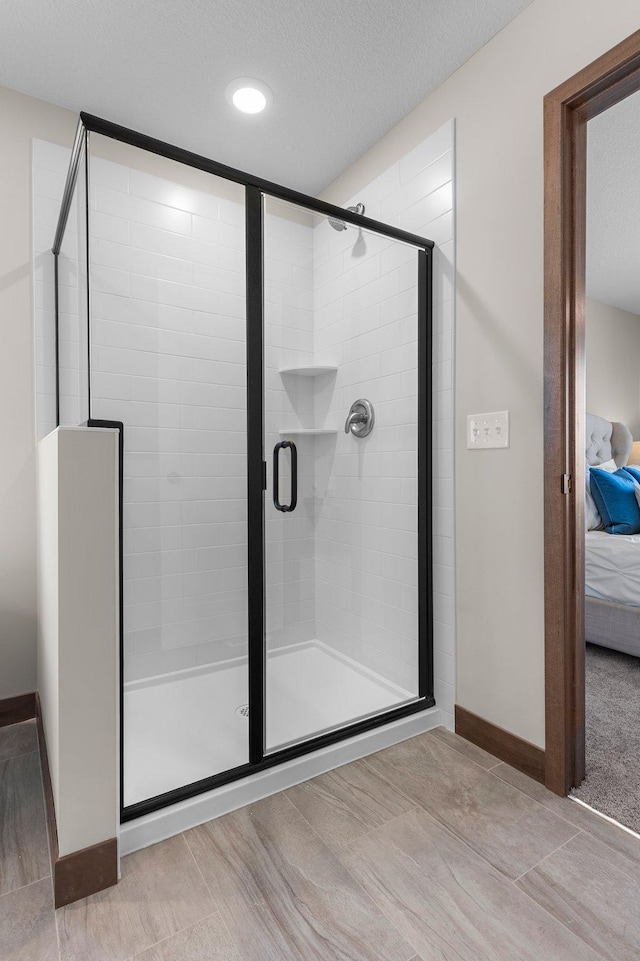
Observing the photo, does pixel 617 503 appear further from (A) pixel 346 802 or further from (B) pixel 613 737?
(A) pixel 346 802

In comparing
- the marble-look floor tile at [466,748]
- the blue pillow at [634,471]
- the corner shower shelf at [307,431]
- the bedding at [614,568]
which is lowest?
the marble-look floor tile at [466,748]

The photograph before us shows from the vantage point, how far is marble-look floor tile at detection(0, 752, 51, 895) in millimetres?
1295

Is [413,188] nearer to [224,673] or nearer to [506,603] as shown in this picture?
[506,603]

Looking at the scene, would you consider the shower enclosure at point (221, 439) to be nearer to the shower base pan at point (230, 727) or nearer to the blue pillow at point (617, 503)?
the shower base pan at point (230, 727)

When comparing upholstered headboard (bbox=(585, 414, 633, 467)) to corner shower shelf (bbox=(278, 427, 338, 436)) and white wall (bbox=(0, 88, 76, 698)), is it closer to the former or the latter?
corner shower shelf (bbox=(278, 427, 338, 436))

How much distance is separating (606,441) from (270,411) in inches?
113

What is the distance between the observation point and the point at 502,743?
1784 mm

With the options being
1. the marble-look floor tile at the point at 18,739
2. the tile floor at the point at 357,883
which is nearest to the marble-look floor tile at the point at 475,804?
the tile floor at the point at 357,883

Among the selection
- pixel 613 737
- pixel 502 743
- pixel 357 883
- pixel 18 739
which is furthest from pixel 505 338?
pixel 18 739

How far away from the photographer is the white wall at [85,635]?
1.22 m

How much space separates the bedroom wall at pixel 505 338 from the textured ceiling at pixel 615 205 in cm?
54

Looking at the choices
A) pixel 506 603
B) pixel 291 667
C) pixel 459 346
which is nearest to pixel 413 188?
pixel 459 346

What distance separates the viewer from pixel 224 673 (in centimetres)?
176

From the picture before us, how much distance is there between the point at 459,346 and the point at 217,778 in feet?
5.77
